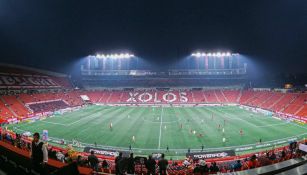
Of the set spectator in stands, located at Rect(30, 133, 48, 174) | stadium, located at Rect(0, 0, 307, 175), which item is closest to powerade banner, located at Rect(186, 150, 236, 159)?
stadium, located at Rect(0, 0, 307, 175)

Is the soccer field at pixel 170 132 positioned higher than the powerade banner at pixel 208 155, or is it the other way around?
the powerade banner at pixel 208 155

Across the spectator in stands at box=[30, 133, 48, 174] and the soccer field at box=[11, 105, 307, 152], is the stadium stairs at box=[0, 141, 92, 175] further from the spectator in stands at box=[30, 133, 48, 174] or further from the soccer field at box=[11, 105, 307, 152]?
the soccer field at box=[11, 105, 307, 152]

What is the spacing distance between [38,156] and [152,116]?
41.4 m

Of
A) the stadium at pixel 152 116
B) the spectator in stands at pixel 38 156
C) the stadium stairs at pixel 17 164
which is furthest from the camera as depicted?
the stadium at pixel 152 116

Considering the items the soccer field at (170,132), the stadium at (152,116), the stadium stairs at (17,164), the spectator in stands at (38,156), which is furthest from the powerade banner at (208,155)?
the stadium stairs at (17,164)

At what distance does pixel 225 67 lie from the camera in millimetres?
84875

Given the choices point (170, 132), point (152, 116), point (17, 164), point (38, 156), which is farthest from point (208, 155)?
point (152, 116)

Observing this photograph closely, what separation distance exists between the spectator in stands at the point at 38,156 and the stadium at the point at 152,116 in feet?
0.38

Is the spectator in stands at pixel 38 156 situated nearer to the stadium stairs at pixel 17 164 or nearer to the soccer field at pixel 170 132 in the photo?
the stadium stairs at pixel 17 164

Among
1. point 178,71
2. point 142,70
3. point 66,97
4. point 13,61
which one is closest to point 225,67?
point 178,71

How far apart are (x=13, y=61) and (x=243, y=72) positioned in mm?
77251

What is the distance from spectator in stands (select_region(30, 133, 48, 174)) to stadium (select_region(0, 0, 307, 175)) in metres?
0.12

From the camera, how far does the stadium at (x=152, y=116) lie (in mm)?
11305

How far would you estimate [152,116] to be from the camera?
4678 cm
